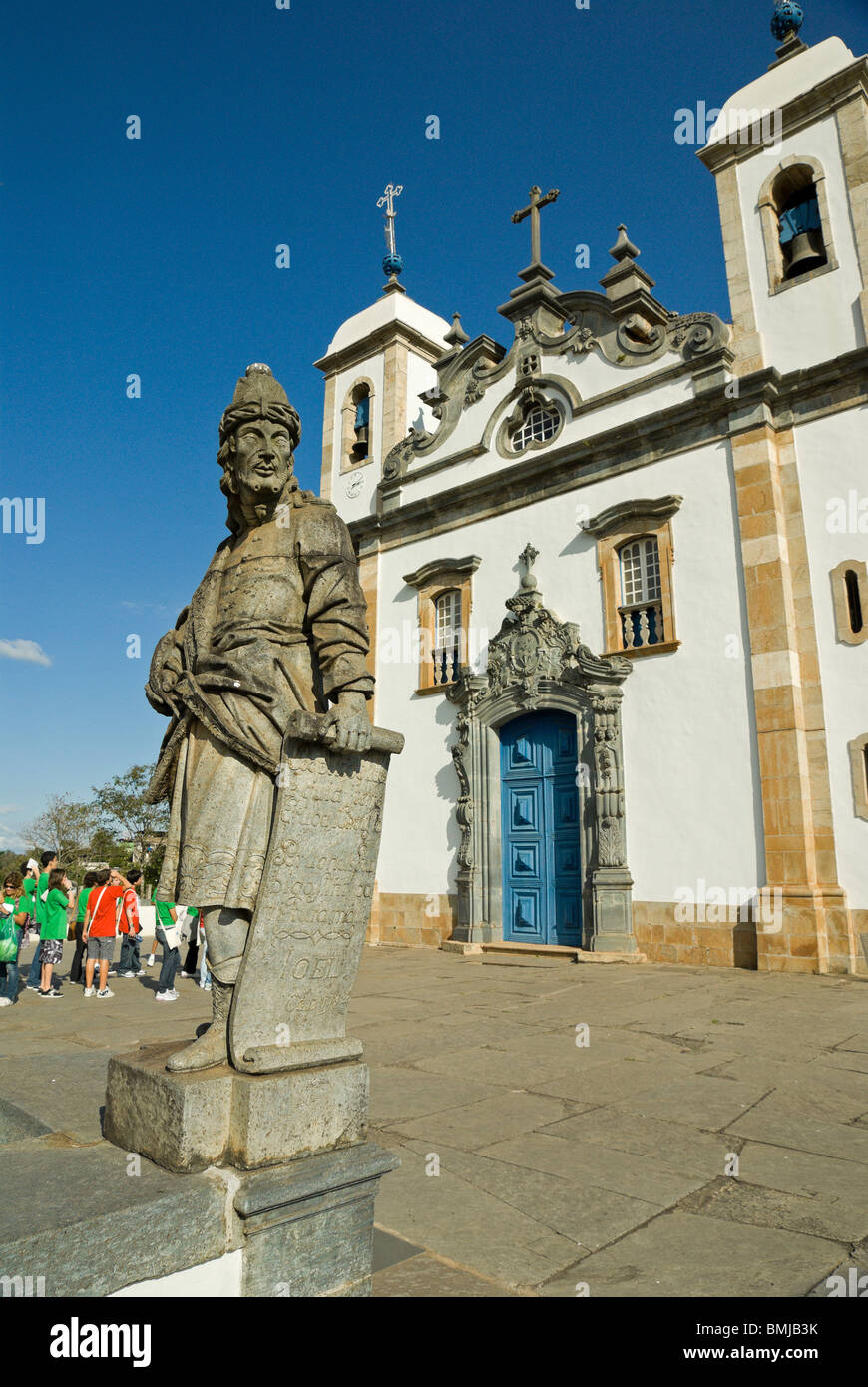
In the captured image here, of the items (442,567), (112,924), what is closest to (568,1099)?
(112,924)

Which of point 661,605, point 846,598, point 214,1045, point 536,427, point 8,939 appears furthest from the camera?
point 536,427

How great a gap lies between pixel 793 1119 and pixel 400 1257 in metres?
2.32

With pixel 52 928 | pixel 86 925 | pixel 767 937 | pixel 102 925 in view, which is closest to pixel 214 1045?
pixel 102 925

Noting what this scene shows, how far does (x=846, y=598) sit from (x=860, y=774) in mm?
2125

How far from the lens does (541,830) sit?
12.6 metres

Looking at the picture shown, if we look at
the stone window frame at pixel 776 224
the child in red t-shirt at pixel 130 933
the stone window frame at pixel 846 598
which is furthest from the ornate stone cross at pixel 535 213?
the child in red t-shirt at pixel 130 933

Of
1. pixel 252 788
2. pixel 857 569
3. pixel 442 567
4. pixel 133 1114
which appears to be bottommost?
pixel 133 1114

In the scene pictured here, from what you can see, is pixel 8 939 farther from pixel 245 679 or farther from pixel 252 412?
pixel 252 412

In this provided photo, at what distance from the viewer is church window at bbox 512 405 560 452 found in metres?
13.8

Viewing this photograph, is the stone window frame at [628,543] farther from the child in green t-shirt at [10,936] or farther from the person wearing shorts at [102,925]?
the child in green t-shirt at [10,936]

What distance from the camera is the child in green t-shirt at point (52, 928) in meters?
8.99

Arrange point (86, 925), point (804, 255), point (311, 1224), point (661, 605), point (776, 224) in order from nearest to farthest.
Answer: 1. point (311, 1224)
2. point (86, 925)
3. point (804, 255)
4. point (661, 605)
5. point (776, 224)

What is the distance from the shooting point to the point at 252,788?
285cm
